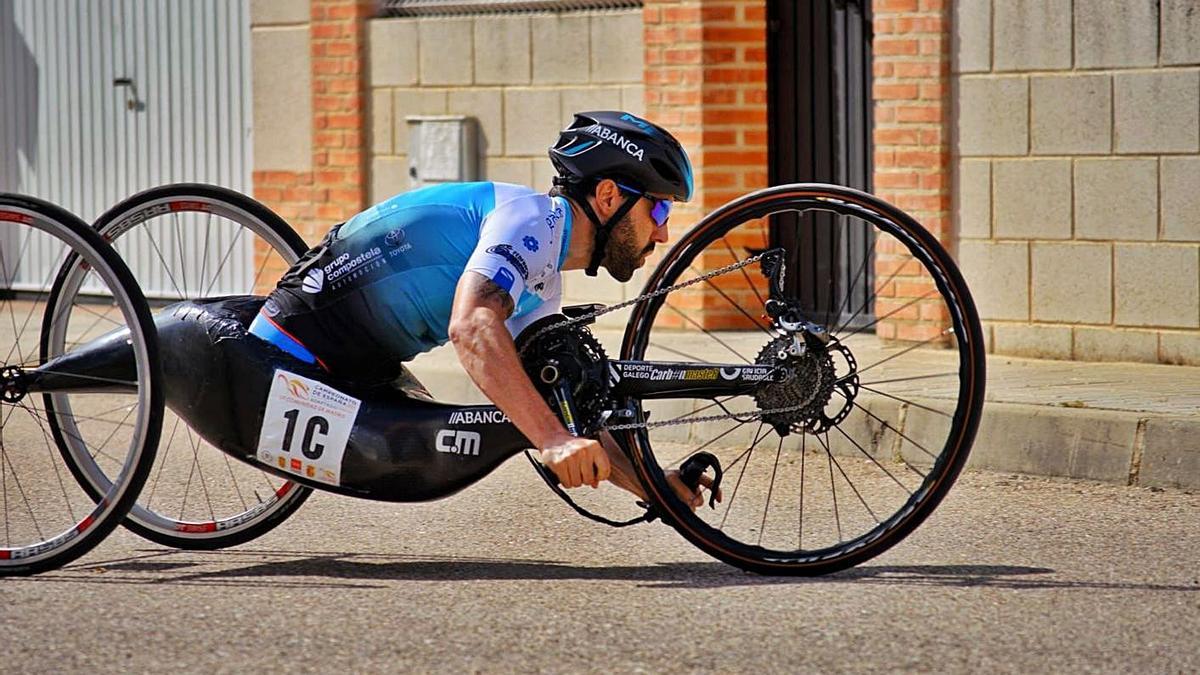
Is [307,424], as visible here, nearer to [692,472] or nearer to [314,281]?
[314,281]

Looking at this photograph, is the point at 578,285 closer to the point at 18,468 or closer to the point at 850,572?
the point at 18,468

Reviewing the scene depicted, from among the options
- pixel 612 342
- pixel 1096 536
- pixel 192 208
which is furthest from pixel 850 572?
pixel 612 342

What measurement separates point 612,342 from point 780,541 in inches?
175

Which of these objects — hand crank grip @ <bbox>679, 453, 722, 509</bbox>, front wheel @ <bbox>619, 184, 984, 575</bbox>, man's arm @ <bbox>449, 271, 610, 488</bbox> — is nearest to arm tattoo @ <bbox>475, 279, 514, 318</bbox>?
man's arm @ <bbox>449, 271, 610, 488</bbox>

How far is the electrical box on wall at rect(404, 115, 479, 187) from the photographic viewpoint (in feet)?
37.9

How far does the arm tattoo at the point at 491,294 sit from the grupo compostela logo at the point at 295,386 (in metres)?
0.62

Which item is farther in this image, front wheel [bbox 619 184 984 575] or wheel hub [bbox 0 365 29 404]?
wheel hub [bbox 0 365 29 404]

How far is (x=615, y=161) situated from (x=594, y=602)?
1158mm

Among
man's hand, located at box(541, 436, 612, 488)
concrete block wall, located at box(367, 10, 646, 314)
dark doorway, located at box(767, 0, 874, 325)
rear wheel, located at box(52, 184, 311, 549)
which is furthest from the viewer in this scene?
concrete block wall, located at box(367, 10, 646, 314)

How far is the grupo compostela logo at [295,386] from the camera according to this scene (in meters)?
5.39

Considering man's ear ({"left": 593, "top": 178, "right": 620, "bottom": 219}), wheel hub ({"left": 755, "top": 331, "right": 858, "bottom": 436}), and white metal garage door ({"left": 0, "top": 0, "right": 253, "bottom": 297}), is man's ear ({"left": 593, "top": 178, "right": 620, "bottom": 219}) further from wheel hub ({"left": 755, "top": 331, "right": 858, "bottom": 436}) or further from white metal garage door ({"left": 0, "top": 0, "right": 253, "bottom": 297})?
white metal garage door ({"left": 0, "top": 0, "right": 253, "bottom": 297})

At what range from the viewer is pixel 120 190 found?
43.6 feet

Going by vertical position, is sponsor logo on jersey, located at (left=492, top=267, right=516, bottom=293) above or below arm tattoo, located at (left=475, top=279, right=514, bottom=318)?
above

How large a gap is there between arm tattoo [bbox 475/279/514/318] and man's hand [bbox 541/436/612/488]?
0.35 meters
